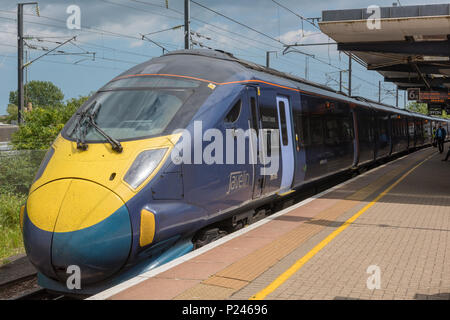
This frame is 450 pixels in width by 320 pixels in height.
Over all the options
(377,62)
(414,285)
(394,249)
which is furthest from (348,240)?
(377,62)

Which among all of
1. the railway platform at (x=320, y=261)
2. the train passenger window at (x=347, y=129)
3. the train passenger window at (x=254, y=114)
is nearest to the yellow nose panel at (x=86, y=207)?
the railway platform at (x=320, y=261)

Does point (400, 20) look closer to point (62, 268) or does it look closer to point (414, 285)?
point (414, 285)

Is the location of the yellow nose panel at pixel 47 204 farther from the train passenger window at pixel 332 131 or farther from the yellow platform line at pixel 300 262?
the train passenger window at pixel 332 131

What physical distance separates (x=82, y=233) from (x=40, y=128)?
13.5 meters

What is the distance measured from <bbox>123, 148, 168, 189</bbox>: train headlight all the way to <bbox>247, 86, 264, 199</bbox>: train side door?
7.34 feet

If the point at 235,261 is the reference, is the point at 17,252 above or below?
below

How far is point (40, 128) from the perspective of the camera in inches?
708

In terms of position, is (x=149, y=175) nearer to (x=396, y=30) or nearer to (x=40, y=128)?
(x=396, y=30)

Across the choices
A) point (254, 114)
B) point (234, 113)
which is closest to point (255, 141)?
point (254, 114)

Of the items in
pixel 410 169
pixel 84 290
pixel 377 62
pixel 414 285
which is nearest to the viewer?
pixel 414 285

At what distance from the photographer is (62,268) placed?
5688 millimetres

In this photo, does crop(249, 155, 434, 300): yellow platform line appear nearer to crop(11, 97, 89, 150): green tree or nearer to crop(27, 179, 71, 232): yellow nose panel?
crop(27, 179, 71, 232): yellow nose panel
